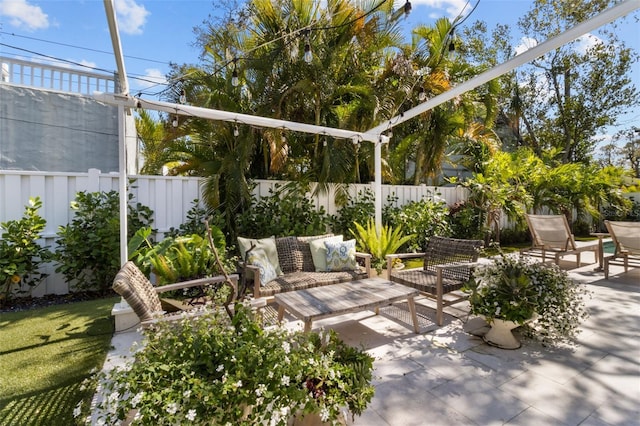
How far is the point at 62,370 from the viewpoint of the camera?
257 cm

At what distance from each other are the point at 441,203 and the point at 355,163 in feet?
7.62

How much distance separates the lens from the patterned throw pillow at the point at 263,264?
3.87 m

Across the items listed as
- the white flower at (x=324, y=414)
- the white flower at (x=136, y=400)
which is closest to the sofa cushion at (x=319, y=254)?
the white flower at (x=324, y=414)

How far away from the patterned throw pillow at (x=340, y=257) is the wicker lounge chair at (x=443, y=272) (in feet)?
1.88

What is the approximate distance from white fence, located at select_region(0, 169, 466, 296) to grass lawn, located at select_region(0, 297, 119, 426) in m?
1.07

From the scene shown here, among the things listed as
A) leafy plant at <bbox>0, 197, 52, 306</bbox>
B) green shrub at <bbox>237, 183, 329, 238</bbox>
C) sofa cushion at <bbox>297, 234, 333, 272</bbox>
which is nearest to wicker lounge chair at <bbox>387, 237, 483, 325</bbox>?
sofa cushion at <bbox>297, 234, 333, 272</bbox>

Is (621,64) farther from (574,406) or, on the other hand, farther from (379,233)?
(574,406)

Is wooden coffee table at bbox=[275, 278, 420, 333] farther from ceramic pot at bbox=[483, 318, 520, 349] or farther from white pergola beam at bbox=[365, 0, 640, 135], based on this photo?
white pergola beam at bbox=[365, 0, 640, 135]

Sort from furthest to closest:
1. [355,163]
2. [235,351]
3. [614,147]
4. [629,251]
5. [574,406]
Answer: [614,147]
[355,163]
[629,251]
[574,406]
[235,351]

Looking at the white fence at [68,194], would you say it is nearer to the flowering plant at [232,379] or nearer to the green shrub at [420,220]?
the green shrub at [420,220]

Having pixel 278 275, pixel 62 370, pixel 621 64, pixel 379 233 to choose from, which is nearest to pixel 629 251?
pixel 379 233

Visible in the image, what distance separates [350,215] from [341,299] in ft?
11.8

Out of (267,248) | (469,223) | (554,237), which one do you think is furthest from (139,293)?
(469,223)

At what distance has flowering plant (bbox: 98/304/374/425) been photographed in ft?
4.19
